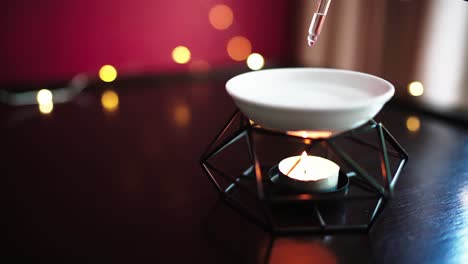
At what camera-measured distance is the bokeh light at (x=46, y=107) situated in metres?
1.25

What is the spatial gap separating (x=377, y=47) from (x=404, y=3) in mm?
155

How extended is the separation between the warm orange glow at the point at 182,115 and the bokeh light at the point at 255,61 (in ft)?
1.69

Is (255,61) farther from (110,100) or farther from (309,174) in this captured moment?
(309,174)

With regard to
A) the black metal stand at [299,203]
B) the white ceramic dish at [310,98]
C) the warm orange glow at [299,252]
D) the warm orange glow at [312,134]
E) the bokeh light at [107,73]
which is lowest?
the warm orange glow at [299,252]

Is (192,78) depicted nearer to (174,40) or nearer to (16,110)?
(174,40)

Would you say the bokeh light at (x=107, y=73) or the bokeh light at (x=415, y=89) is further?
the bokeh light at (x=107, y=73)

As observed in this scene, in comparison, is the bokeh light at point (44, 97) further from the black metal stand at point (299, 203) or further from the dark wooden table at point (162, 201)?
the black metal stand at point (299, 203)

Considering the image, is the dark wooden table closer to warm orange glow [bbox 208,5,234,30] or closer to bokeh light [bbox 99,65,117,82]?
bokeh light [bbox 99,65,117,82]

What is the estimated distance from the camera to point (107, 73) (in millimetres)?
1538

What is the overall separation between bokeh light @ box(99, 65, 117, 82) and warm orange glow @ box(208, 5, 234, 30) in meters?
0.39

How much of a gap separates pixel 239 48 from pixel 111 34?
1.54ft

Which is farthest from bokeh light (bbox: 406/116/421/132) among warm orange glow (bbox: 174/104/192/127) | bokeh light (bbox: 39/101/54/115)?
bokeh light (bbox: 39/101/54/115)

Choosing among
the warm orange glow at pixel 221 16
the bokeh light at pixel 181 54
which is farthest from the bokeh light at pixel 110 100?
the warm orange glow at pixel 221 16

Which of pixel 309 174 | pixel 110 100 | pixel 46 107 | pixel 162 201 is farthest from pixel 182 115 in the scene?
pixel 309 174
